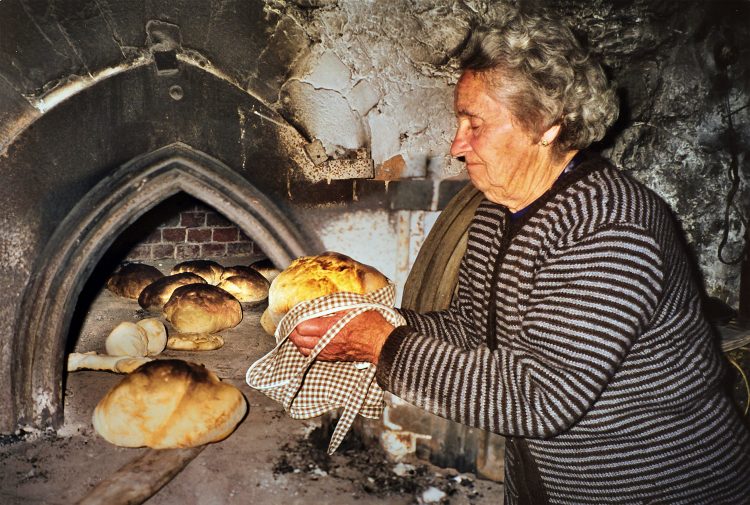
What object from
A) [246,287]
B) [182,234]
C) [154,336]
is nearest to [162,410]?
[154,336]

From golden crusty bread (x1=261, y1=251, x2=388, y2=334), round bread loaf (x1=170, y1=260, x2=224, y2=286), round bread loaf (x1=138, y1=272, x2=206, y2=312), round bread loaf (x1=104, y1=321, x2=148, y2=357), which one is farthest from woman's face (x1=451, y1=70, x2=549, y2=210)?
round bread loaf (x1=170, y1=260, x2=224, y2=286)

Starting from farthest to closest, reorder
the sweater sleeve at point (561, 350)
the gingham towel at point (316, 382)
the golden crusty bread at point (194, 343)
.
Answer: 1. the golden crusty bread at point (194, 343)
2. the gingham towel at point (316, 382)
3. the sweater sleeve at point (561, 350)

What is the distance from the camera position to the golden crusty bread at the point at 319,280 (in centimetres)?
262

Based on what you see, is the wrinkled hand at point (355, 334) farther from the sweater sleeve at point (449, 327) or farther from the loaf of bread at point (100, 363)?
the loaf of bread at point (100, 363)

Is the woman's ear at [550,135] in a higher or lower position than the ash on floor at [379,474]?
higher

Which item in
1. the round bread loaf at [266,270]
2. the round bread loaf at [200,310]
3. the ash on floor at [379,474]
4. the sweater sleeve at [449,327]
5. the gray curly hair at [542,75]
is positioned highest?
the gray curly hair at [542,75]

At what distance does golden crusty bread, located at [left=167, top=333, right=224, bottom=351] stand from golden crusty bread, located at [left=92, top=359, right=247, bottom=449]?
50.5 inches

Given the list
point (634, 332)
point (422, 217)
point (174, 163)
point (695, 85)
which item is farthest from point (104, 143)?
point (695, 85)

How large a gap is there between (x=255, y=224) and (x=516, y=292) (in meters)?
1.64

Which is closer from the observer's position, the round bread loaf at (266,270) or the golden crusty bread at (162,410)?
the golden crusty bread at (162,410)

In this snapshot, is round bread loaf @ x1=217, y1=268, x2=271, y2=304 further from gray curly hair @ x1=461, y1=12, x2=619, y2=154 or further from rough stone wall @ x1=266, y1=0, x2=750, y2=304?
gray curly hair @ x1=461, y1=12, x2=619, y2=154

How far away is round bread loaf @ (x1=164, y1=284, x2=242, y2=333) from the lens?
430cm

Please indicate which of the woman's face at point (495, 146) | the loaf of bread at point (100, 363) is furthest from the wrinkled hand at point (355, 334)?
the loaf of bread at point (100, 363)

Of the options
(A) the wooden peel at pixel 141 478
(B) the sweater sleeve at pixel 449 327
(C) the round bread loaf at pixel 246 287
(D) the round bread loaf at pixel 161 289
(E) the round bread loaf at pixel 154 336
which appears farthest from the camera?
(C) the round bread loaf at pixel 246 287
